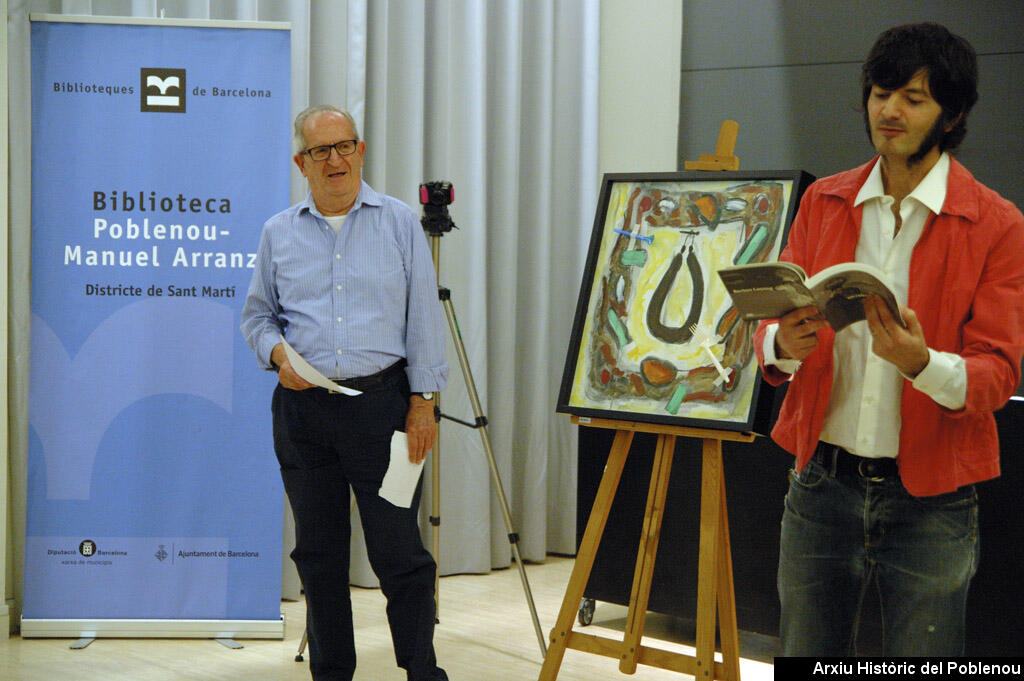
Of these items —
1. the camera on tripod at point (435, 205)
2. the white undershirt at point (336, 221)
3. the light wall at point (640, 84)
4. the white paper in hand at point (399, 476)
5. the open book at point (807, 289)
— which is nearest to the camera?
the open book at point (807, 289)

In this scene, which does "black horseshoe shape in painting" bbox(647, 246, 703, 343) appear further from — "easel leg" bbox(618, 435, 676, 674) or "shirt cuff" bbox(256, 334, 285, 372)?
"shirt cuff" bbox(256, 334, 285, 372)

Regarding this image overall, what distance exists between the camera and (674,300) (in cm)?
271

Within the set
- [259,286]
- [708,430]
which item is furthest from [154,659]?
[708,430]

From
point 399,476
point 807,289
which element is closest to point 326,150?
point 399,476

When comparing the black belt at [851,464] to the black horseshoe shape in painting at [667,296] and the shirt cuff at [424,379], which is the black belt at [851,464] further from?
the shirt cuff at [424,379]

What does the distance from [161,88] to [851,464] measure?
2.61m

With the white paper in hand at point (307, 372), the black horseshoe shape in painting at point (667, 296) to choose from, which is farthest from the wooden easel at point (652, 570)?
the white paper in hand at point (307, 372)

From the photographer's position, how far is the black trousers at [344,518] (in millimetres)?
2631

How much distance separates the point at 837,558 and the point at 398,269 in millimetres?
1481

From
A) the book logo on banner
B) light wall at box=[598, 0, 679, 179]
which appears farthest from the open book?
light wall at box=[598, 0, 679, 179]

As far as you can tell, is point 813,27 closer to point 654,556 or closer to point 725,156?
point 725,156

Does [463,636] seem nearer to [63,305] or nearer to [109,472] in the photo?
[109,472]

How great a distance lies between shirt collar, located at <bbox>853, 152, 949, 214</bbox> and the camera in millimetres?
1622

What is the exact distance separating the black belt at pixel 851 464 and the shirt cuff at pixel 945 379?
146mm
